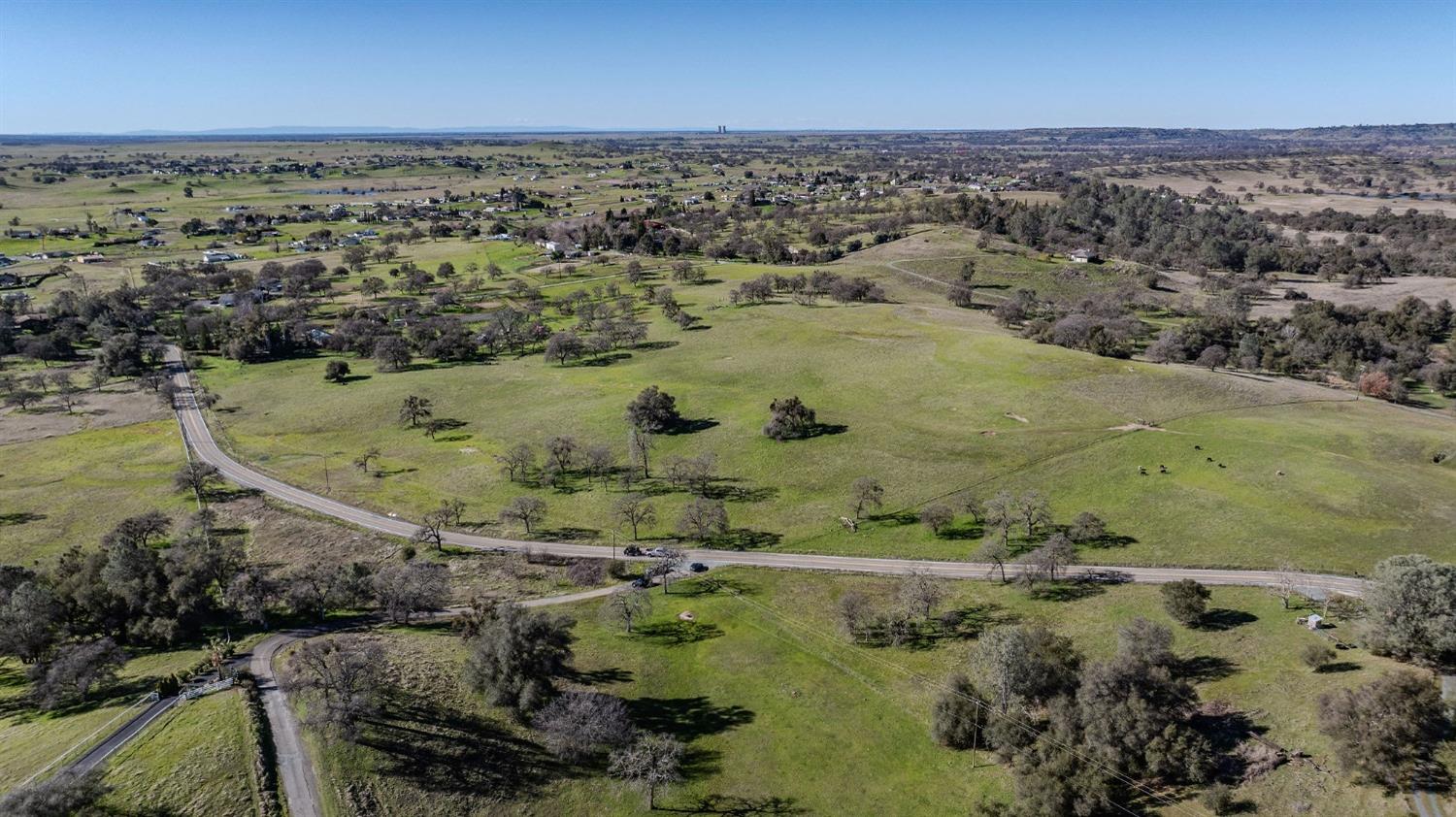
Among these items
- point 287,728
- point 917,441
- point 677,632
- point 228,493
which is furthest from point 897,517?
point 228,493

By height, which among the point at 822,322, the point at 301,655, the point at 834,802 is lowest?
the point at 834,802

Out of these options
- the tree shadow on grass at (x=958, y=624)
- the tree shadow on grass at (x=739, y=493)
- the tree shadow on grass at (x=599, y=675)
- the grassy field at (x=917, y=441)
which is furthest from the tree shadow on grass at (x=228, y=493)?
the tree shadow on grass at (x=958, y=624)

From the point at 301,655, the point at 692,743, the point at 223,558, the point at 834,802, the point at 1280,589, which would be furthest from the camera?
the point at 223,558

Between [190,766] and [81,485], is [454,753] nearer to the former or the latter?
[190,766]

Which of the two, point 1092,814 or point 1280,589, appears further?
point 1280,589

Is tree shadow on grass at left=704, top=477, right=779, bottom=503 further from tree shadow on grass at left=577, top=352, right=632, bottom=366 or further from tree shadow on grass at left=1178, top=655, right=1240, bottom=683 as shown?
tree shadow on grass at left=577, top=352, right=632, bottom=366

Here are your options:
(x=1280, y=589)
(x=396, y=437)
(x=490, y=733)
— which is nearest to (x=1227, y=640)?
(x=1280, y=589)

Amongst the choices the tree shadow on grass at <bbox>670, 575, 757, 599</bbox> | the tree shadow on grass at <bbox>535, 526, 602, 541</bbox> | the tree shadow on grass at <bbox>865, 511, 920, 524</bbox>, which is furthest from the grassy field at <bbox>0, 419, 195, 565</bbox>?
the tree shadow on grass at <bbox>865, 511, 920, 524</bbox>

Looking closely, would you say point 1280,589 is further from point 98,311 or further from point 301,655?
point 98,311
